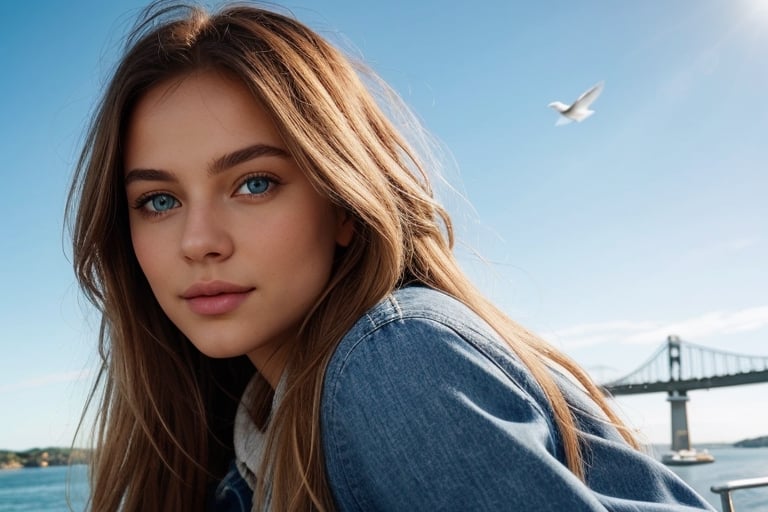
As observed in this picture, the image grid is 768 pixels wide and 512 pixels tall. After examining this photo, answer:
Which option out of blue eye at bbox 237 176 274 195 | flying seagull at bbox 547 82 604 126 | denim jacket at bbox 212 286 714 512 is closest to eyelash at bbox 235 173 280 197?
blue eye at bbox 237 176 274 195

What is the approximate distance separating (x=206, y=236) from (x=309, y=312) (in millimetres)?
222

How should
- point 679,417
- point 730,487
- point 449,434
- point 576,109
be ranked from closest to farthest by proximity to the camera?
point 449,434 → point 730,487 → point 576,109 → point 679,417

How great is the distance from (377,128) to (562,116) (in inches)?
235

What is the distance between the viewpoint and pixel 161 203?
4.52ft

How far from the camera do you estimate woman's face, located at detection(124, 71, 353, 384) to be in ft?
4.03

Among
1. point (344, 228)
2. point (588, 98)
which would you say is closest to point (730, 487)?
point (344, 228)

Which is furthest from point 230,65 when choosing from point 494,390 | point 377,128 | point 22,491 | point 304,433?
point 22,491

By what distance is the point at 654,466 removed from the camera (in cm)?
103

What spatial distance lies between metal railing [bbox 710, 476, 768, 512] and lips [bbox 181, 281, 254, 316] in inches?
76.0

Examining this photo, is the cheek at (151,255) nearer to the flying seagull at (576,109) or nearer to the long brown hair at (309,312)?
the long brown hair at (309,312)

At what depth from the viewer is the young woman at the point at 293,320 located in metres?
0.84

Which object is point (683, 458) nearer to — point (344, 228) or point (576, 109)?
point (576, 109)

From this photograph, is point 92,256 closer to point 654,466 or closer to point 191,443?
point 191,443

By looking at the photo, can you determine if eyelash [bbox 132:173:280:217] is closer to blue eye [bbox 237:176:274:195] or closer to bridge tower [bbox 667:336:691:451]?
blue eye [bbox 237:176:274:195]
